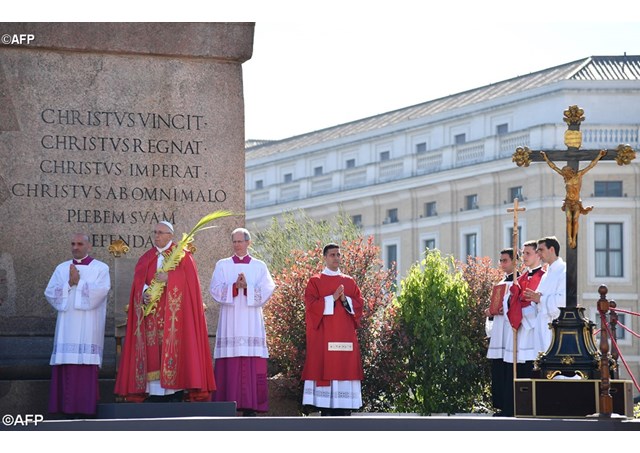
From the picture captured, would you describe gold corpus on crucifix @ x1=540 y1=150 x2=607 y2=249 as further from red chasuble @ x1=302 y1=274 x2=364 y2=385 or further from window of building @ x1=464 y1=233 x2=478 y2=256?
window of building @ x1=464 y1=233 x2=478 y2=256

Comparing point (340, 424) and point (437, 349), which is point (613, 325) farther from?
point (437, 349)

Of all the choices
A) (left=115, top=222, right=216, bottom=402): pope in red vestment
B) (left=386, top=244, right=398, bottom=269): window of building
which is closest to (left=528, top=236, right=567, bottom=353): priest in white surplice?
(left=115, top=222, right=216, bottom=402): pope in red vestment

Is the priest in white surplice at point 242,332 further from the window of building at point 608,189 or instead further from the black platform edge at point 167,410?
the window of building at point 608,189

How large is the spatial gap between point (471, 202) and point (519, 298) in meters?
44.7

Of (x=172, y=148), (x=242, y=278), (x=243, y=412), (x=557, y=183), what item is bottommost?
(x=243, y=412)

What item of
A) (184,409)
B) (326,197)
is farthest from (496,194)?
(184,409)

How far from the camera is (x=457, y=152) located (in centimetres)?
6097

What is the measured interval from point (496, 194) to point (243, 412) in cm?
4367

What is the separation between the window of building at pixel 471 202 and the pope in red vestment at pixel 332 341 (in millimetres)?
44227

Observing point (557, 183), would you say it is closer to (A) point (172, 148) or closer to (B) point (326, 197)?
(B) point (326, 197)

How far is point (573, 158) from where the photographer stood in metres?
15.1

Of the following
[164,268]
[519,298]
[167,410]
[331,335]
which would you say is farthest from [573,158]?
[167,410]

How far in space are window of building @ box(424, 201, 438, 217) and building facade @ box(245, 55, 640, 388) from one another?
8cm

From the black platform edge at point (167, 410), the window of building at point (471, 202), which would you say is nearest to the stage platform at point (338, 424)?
the black platform edge at point (167, 410)
